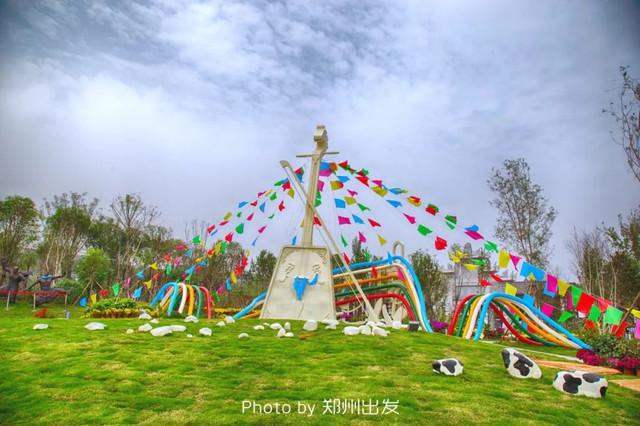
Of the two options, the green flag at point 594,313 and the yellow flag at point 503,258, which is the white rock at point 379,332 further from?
the green flag at point 594,313

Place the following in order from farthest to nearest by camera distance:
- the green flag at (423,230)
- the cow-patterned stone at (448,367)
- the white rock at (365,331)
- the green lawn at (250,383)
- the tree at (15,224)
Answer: the tree at (15,224)
the green flag at (423,230)
the white rock at (365,331)
the cow-patterned stone at (448,367)
the green lawn at (250,383)

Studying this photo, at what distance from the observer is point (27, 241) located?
34.0 meters

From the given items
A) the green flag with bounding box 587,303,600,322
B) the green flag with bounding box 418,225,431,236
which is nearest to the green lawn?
the green flag with bounding box 587,303,600,322

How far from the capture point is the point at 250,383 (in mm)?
6758

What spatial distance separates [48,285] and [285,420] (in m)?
28.1

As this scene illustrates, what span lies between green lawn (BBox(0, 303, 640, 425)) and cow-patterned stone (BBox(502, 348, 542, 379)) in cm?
18

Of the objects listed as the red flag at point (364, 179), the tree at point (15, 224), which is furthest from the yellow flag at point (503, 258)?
the tree at point (15, 224)

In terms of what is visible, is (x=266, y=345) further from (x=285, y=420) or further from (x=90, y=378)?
(x=285, y=420)

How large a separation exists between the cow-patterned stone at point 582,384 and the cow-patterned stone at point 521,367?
29.9 inches

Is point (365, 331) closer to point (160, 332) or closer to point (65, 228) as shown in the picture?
point (160, 332)

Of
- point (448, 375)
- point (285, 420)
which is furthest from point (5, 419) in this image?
point (448, 375)

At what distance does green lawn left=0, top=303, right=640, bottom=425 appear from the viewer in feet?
17.9

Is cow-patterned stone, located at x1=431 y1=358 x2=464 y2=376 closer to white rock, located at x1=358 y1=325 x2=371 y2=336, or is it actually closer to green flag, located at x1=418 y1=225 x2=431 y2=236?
white rock, located at x1=358 y1=325 x2=371 y2=336

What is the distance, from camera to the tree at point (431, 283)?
29719 millimetres
